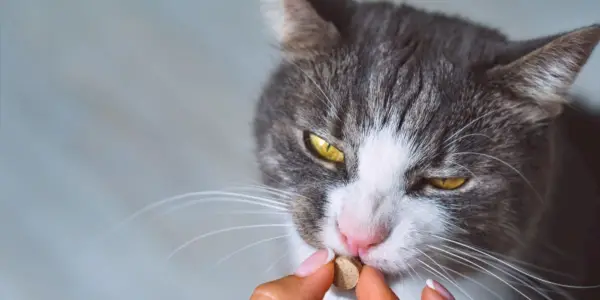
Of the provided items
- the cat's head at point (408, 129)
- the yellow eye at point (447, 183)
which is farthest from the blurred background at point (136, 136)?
the yellow eye at point (447, 183)

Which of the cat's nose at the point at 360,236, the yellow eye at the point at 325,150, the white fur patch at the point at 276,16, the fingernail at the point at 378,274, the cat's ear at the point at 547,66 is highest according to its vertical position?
the white fur patch at the point at 276,16

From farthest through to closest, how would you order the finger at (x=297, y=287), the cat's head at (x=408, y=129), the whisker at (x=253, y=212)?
1. the whisker at (x=253, y=212)
2. the cat's head at (x=408, y=129)
3. the finger at (x=297, y=287)

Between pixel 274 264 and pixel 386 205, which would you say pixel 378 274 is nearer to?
pixel 386 205

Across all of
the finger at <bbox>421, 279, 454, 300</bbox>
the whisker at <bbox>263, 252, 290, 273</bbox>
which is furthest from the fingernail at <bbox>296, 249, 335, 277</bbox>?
the whisker at <bbox>263, 252, 290, 273</bbox>

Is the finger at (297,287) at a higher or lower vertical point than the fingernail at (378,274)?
higher

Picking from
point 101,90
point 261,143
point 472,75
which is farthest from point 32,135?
point 472,75

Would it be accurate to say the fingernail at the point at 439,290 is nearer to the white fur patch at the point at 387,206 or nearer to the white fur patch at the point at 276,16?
the white fur patch at the point at 387,206

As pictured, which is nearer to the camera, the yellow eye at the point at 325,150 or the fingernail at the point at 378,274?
the fingernail at the point at 378,274

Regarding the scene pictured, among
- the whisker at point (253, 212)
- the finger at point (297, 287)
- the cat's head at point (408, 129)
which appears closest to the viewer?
the finger at point (297, 287)
